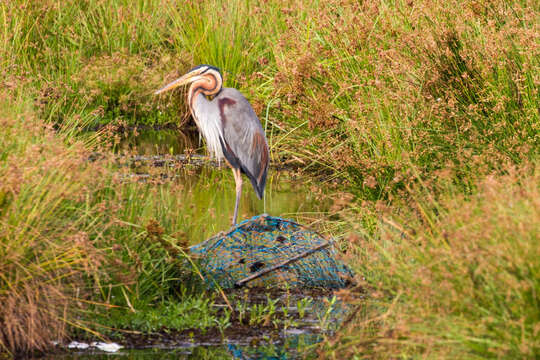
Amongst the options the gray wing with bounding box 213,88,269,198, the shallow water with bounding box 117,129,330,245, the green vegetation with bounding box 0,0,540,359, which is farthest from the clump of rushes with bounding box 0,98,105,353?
the gray wing with bounding box 213,88,269,198

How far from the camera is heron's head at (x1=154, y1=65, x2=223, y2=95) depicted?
21.9 ft

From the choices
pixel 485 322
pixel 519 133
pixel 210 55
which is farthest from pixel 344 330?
pixel 210 55

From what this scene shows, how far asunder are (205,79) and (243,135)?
51 cm

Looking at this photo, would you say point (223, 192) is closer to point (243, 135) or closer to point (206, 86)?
point (243, 135)

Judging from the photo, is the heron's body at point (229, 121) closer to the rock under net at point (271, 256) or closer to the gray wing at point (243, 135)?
the gray wing at point (243, 135)

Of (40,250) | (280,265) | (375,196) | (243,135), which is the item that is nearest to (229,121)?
(243,135)

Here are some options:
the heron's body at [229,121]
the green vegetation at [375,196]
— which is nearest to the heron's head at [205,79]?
the heron's body at [229,121]

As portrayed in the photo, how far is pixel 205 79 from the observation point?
6.70m

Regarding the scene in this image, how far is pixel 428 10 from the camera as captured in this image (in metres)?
6.90

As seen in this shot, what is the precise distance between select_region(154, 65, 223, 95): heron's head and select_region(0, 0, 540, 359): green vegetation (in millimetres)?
785

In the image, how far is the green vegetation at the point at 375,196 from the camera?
3340 millimetres

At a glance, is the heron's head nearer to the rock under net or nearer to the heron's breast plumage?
the heron's breast plumage

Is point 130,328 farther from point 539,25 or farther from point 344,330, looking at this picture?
point 539,25

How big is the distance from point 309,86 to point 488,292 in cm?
515
